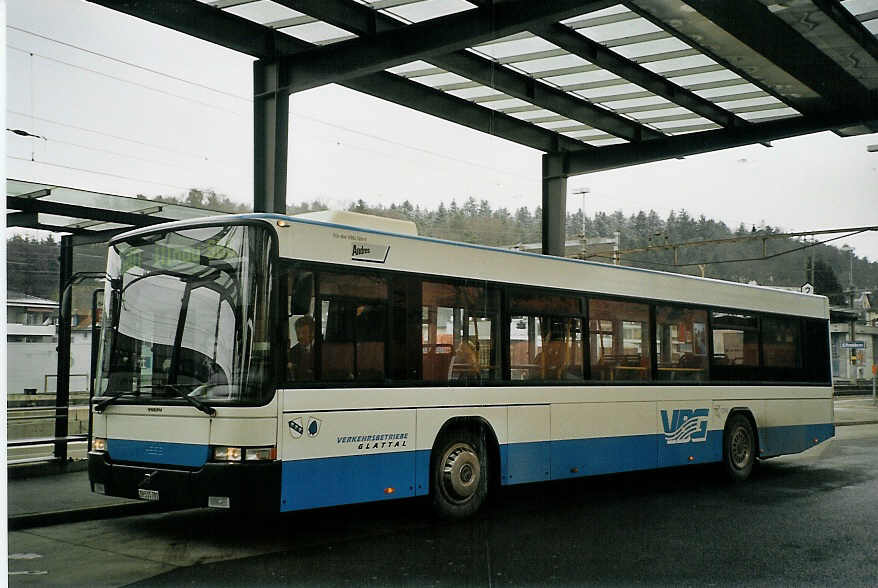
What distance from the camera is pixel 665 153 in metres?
18.3

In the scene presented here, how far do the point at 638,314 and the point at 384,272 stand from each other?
449cm

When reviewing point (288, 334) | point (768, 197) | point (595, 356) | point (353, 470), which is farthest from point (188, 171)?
point (768, 197)

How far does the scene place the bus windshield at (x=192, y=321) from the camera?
7879 mm

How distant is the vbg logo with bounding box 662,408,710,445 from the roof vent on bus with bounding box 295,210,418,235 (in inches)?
192

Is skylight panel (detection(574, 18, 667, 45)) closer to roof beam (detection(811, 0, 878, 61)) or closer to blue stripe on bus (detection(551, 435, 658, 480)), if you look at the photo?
roof beam (detection(811, 0, 878, 61))

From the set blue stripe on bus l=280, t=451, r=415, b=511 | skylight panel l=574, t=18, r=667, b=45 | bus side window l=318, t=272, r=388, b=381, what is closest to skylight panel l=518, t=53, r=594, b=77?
skylight panel l=574, t=18, r=667, b=45

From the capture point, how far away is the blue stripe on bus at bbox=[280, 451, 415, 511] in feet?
26.1

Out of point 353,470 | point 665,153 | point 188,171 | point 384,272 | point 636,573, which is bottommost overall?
point 636,573

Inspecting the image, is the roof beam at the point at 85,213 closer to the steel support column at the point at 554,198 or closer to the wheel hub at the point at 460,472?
the wheel hub at the point at 460,472

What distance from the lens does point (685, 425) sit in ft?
42.0

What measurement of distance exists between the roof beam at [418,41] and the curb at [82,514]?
6113mm

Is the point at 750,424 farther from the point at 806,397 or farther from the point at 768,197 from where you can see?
the point at 768,197

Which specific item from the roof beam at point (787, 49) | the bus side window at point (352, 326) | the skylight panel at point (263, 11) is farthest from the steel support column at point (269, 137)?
the roof beam at point (787, 49)

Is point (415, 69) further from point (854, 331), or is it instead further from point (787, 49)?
point (854, 331)
